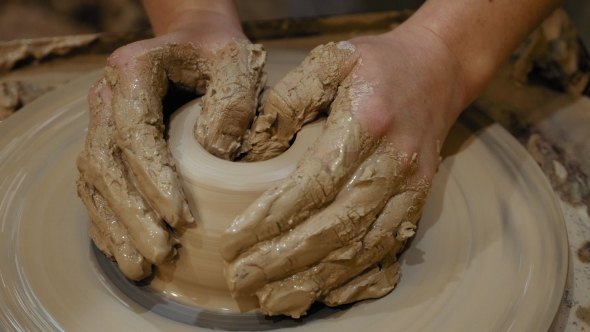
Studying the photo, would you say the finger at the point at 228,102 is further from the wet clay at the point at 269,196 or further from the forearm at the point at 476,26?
the forearm at the point at 476,26

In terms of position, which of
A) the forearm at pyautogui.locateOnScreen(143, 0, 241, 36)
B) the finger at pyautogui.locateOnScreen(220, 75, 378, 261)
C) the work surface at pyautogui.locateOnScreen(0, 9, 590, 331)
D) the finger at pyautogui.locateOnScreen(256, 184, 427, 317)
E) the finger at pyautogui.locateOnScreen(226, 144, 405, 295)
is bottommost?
the work surface at pyautogui.locateOnScreen(0, 9, 590, 331)

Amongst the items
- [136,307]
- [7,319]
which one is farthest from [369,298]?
[7,319]

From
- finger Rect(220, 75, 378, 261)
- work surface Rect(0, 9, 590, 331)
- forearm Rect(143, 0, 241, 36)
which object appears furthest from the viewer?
forearm Rect(143, 0, 241, 36)

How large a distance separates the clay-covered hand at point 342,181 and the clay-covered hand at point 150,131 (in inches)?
3.8

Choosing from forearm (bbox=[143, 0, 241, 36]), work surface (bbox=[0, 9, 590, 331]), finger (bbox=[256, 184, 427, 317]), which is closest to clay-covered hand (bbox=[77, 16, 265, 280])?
forearm (bbox=[143, 0, 241, 36])

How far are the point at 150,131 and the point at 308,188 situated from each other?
1.13 ft

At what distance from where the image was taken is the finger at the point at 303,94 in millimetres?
1100

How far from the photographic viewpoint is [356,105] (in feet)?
3.31

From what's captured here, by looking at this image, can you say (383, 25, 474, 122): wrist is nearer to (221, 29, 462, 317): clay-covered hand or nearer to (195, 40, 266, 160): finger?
(221, 29, 462, 317): clay-covered hand

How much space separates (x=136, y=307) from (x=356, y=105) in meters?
0.58

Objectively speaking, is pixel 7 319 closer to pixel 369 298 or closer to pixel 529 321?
pixel 369 298

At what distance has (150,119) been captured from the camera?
1049mm

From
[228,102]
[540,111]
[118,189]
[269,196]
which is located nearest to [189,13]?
[228,102]

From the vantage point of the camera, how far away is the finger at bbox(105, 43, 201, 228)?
3.17 feet
